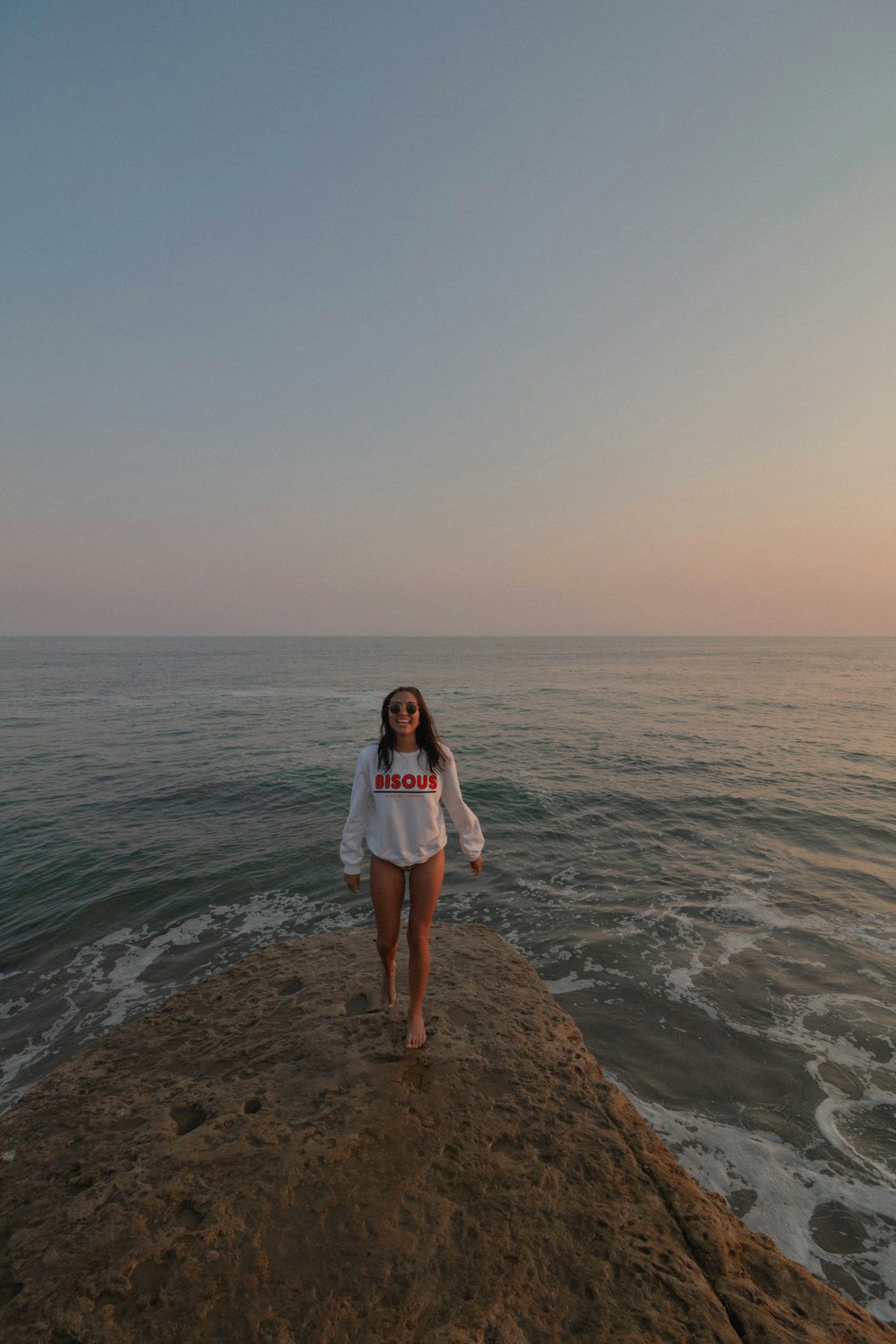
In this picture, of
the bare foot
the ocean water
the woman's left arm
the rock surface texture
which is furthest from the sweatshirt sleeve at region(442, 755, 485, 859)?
the ocean water

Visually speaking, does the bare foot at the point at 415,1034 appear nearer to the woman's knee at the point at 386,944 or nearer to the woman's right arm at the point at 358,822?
the woman's knee at the point at 386,944

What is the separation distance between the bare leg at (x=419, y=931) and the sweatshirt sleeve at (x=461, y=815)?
0.25m

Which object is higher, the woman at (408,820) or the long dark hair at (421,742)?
the long dark hair at (421,742)

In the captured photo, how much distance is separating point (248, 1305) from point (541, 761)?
55.3ft

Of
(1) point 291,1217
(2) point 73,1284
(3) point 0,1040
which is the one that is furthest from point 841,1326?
(3) point 0,1040

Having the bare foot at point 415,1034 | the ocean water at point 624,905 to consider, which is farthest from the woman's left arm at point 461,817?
the ocean water at point 624,905

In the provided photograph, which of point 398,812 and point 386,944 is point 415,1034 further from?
point 398,812

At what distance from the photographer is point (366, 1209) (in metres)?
3.00

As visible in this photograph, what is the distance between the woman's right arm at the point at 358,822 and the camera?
4.27m

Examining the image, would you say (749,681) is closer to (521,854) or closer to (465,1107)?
(521,854)

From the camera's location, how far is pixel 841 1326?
261cm

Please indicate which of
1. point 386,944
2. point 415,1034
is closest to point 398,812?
point 386,944

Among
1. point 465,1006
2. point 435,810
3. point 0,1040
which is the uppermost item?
point 435,810

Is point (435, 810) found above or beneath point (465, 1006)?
above
